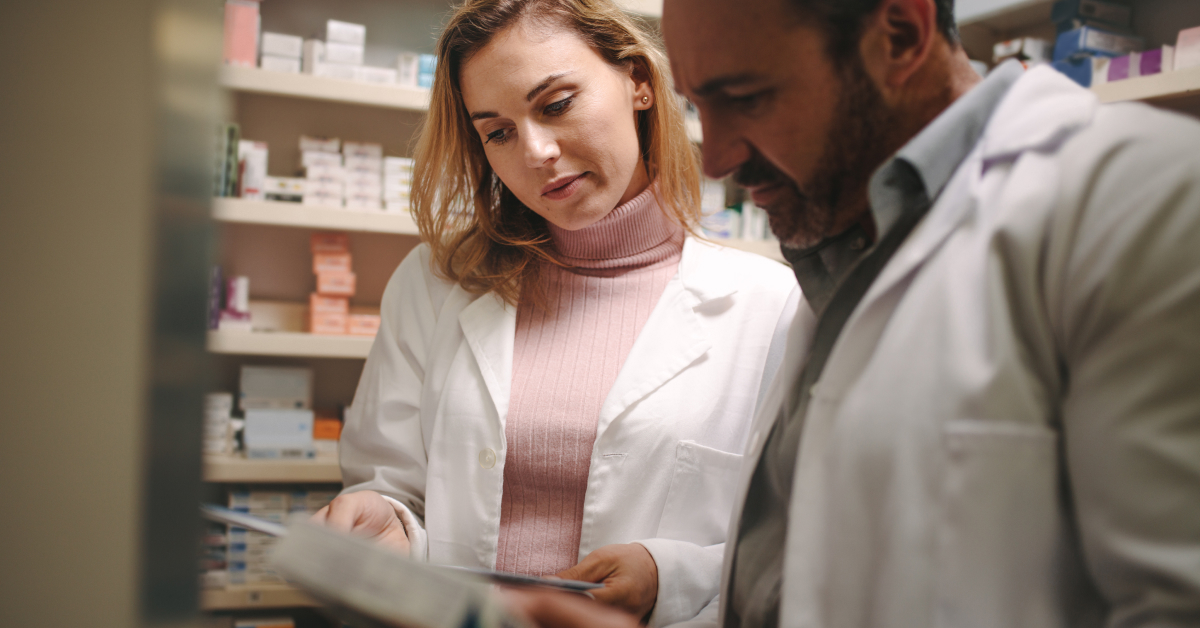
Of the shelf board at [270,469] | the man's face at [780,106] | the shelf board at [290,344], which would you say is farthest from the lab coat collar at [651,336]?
the shelf board at [270,469]

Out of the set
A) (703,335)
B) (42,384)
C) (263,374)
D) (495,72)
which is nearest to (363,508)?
(703,335)

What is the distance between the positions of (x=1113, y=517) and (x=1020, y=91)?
16.2 inches

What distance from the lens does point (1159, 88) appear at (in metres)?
2.01

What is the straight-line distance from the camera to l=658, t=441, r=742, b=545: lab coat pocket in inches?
48.1

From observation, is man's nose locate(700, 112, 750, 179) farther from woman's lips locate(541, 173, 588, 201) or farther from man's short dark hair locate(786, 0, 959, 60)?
woman's lips locate(541, 173, 588, 201)

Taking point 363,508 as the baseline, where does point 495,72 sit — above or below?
above

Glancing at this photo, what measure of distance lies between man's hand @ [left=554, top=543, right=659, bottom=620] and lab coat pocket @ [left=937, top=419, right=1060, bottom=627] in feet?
1.64

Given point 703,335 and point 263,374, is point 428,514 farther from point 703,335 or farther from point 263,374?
point 263,374

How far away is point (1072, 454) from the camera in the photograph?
0.60 meters

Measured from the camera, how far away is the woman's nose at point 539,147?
1.25 metres

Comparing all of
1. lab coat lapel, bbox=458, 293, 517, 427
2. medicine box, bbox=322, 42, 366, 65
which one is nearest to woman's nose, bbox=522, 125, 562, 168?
lab coat lapel, bbox=458, 293, 517, 427

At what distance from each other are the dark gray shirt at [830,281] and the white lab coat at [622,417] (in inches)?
8.3

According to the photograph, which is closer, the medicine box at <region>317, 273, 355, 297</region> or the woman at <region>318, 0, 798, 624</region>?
the woman at <region>318, 0, 798, 624</region>

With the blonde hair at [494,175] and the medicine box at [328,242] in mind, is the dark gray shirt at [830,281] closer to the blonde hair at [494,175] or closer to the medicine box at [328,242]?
the blonde hair at [494,175]
